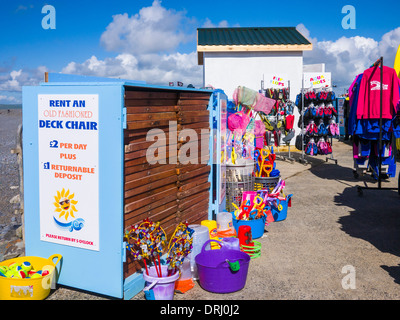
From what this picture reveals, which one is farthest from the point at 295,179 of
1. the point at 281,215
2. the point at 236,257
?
the point at 236,257

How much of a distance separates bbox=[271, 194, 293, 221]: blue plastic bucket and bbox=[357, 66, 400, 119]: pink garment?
338cm

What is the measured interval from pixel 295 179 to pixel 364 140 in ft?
6.46

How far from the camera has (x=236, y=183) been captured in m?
6.75

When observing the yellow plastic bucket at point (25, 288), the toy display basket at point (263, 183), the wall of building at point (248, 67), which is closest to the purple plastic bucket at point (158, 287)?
the yellow plastic bucket at point (25, 288)

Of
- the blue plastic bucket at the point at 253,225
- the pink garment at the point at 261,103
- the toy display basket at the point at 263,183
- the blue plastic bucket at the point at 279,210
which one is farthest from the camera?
the pink garment at the point at 261,103

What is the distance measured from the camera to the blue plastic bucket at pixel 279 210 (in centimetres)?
661

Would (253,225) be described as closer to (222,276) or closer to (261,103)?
(222,276)

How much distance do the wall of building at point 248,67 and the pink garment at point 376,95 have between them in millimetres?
8323

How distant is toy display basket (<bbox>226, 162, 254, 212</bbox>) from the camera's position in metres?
6.75

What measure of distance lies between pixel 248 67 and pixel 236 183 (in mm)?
11551

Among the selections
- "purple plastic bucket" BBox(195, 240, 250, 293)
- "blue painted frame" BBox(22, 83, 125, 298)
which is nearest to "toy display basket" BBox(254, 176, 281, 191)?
"purple plastic bucket" BBox(195, 240, 250, 293)

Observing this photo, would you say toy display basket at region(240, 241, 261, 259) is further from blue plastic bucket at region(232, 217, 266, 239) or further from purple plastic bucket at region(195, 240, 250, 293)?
purple plastic bucket at region(195, 240, 250, 293)

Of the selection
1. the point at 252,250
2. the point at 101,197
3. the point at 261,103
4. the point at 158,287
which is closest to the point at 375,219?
the point at 252,250

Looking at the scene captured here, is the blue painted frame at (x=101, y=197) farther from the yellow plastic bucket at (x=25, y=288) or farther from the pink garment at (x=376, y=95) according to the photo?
the pink garment at (x=376, y=95)
